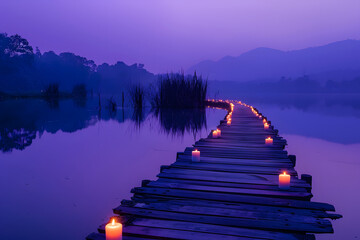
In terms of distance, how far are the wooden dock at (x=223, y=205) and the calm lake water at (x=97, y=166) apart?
3.27 feet

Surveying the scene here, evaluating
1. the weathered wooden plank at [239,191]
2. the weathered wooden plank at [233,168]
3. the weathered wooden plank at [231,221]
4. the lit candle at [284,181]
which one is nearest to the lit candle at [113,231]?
the weathered wooden plank at [231,221]

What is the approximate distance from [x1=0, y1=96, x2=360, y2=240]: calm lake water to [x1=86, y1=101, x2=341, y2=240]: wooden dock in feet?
3.27

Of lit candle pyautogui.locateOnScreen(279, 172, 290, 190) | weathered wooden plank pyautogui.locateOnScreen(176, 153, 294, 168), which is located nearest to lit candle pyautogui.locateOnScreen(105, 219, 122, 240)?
lit candle pyautogui.locateOnScreen(279, 172, 290, 190)

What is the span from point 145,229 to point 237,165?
9.00ft

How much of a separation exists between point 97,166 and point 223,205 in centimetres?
488

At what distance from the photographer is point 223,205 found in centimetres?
354

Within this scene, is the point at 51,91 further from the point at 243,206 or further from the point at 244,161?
the point at 243,206

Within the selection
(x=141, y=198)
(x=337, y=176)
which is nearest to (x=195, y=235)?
(x=141, y=198)

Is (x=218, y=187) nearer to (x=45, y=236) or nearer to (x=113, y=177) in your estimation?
(x=45, y=236)

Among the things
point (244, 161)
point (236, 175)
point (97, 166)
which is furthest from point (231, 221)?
point (97, 166)

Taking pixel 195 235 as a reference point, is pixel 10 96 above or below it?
above

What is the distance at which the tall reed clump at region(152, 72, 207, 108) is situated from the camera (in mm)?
19109

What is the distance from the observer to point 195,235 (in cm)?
286

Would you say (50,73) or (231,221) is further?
(50,73)
